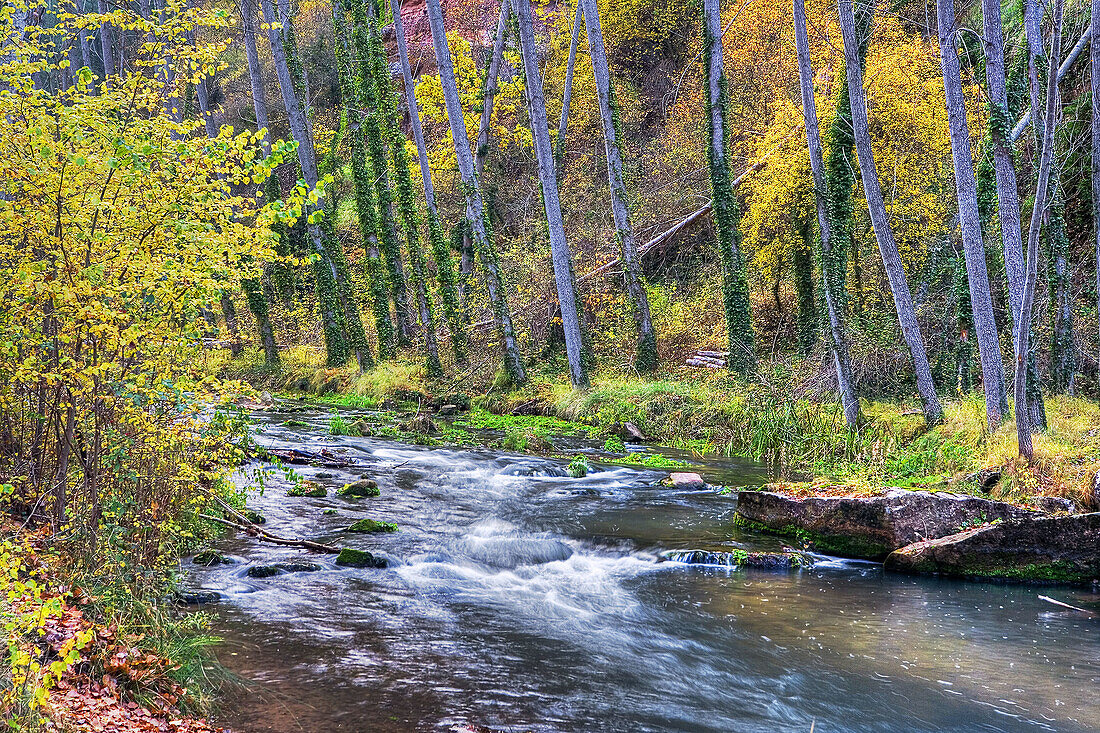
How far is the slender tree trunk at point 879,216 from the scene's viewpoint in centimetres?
1376

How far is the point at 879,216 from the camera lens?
46.0ft

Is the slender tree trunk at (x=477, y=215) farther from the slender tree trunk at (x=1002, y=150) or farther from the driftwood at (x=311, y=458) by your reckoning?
the slender tree trunk at (x=1002, y=150)

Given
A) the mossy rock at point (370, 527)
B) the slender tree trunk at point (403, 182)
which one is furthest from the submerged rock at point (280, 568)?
the slender tree trunk at point (403, 182)

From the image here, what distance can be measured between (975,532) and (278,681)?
730 centimetres

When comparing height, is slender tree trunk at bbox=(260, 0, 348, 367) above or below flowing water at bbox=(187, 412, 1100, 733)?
above

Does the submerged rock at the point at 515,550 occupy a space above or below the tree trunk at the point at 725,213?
below

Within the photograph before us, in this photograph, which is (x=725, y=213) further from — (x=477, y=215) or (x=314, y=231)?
(x=314, y=231)

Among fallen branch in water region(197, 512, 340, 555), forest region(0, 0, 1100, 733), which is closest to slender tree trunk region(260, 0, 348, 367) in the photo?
forest region(0, 0, 1100, 733)

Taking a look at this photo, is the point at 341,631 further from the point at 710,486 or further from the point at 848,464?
the point at 848,464

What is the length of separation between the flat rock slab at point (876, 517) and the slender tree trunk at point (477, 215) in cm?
1192

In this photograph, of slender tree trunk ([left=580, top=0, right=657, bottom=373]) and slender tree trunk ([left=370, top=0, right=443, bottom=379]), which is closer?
slender tree trunk ([left=580, top=0, right=657, bottom=373])

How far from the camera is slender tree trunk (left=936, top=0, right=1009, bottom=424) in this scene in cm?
1179

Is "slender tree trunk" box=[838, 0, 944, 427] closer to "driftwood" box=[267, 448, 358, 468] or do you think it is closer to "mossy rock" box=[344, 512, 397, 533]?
"mossy rock" box=[344, 512, 397, 533]

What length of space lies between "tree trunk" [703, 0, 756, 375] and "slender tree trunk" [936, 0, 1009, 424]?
→ 7.59 metres
